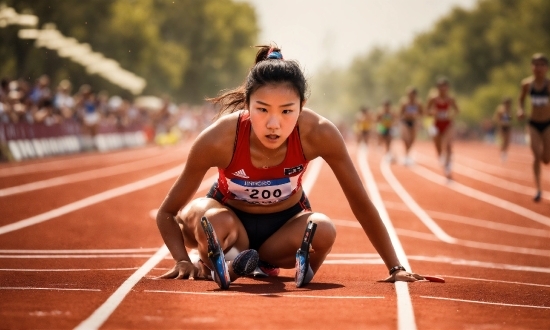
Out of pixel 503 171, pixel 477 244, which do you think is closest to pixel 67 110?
pixel 503 171

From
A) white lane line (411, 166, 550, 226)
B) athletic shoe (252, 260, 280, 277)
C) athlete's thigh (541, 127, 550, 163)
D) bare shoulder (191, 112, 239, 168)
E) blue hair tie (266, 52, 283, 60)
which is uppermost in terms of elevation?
blue hair tie (266, 52, 283, 60)

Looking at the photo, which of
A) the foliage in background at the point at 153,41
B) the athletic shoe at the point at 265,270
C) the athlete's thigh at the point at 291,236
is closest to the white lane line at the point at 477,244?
the athletic shoe at the point at 265,270

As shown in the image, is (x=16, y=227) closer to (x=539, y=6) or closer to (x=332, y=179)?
(x=332, y=179)

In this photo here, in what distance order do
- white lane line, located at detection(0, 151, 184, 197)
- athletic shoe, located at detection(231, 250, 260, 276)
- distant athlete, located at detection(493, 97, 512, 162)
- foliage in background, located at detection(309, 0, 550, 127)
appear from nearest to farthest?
1. athletic shoe, located at detection(231, 250, 260, 276)
2. white lane line, located at detection(0, 151, 184, 197)
3. distant athlete, located at detection(493, 97, 512, 162)
4. foliage in background, located at detection(309, 0, 550, 127)

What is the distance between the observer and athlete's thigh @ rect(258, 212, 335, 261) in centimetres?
602

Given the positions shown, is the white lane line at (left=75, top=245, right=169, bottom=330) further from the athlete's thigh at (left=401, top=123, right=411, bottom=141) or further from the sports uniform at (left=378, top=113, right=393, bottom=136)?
the sports uniform at (left=378, top=113, right=393, bottom=136)

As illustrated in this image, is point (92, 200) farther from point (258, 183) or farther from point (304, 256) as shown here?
point (304, 256)

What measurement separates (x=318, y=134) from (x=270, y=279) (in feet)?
4.00

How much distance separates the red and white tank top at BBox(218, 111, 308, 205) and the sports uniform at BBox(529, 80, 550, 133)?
8553 millimetres

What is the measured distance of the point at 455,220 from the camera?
1370 cm

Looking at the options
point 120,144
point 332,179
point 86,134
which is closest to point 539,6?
point 120,144

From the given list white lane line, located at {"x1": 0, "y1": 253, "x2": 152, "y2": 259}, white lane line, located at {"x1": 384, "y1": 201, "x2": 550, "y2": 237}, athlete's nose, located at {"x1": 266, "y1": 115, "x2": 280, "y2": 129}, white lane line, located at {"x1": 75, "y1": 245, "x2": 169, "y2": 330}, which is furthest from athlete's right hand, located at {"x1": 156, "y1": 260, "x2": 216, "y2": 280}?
white lane line, located at {"x1": 384, "y1": 201, "x2": 550, "y2": 237}

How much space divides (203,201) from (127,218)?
5.61 m

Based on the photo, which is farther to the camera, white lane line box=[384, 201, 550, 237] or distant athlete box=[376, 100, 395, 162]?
distant athlete box=[376, 100, 395, 162]
